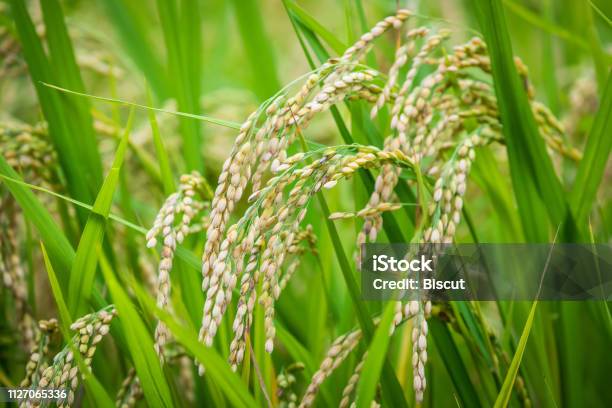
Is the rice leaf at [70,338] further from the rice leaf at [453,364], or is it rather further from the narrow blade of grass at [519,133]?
the narrow blade of grass at [519,133]

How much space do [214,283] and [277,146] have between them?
0.28 meters

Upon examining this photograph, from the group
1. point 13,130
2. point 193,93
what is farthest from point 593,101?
point 13,130

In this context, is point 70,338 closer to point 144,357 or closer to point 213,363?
point 144,357

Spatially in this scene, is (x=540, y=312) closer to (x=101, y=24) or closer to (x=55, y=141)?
(x=55, y=141)

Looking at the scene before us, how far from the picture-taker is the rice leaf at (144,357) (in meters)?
1.00

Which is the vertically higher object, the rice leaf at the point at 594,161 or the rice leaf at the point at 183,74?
the rice leaf at the point at 183,74

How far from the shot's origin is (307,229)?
1216 millimetres

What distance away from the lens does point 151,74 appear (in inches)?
87.4

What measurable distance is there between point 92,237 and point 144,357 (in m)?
0.27

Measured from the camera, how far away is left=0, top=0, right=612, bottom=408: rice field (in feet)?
3.08

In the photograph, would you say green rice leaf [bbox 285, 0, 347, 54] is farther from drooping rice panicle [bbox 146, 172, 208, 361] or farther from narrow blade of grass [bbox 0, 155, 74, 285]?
narrow blade of grass [bbox 0, 155, 74, 285]

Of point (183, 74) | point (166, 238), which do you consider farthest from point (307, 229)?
point (183, 74)

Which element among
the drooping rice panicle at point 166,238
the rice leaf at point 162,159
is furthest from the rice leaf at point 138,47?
the drooping rice panicle at point 166,238

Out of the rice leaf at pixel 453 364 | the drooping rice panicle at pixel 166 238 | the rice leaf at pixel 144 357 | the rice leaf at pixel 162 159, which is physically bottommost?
the rice leaf at pixel 453 364
